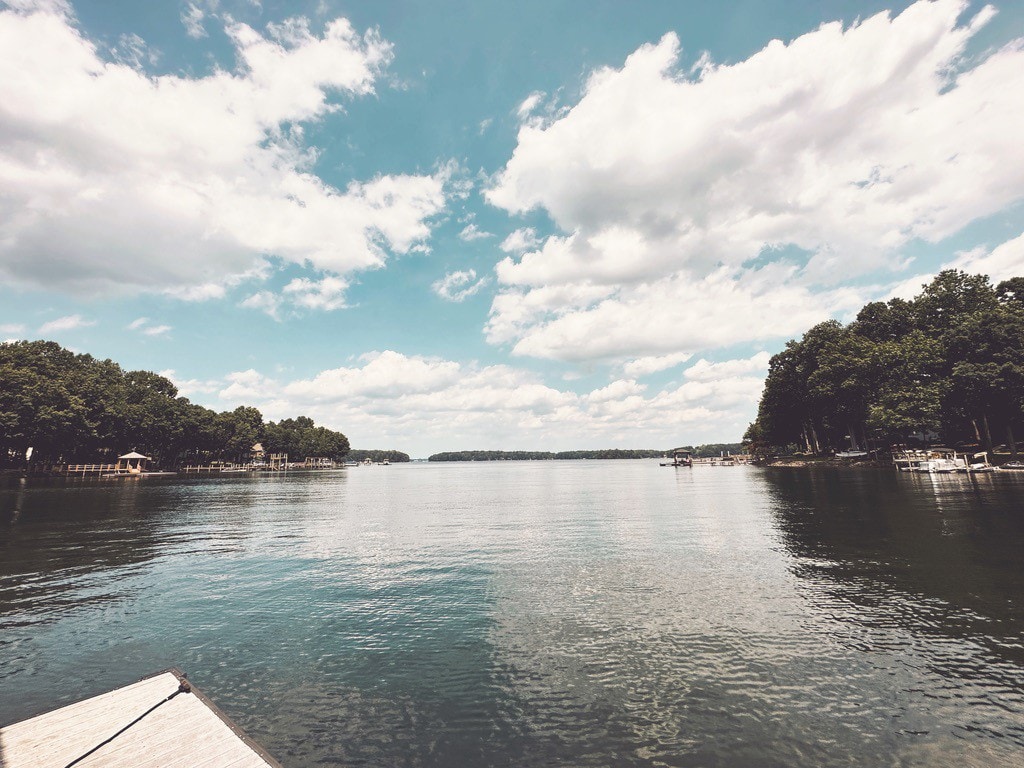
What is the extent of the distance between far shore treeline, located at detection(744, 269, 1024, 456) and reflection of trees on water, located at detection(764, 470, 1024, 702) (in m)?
44.5

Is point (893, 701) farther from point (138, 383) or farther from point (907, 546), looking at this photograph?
point (138, 383)

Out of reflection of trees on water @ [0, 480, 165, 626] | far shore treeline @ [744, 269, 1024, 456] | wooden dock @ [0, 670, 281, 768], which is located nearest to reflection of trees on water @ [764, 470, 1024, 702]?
wooden dock @ [0, 670, 281, 768]

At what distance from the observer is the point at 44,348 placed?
134 m

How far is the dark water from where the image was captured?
10.5m

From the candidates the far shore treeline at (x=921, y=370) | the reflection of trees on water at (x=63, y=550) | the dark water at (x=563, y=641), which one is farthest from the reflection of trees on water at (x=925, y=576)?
the far shore treeline at (x=921, y=370)

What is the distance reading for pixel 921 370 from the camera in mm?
92812

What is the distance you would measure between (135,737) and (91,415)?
145 meters

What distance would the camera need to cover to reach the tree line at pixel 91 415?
99.4 m

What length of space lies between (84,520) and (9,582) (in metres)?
28.2

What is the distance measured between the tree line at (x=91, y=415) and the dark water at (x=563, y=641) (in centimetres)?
9296

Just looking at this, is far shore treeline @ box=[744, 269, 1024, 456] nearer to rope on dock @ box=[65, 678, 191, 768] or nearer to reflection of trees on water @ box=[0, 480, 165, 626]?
rope on dock @ box=[65, 678, 191, 768]

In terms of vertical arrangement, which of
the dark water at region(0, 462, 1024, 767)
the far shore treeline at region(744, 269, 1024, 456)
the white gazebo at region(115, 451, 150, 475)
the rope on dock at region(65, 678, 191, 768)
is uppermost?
the far shore treeline at region(744, 269, 1024, 456)

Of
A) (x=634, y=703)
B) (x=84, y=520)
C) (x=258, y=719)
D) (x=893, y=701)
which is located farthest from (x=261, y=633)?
(x=84, y=520)

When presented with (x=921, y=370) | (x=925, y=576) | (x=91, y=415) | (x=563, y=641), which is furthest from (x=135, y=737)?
(x=91, y=415)
